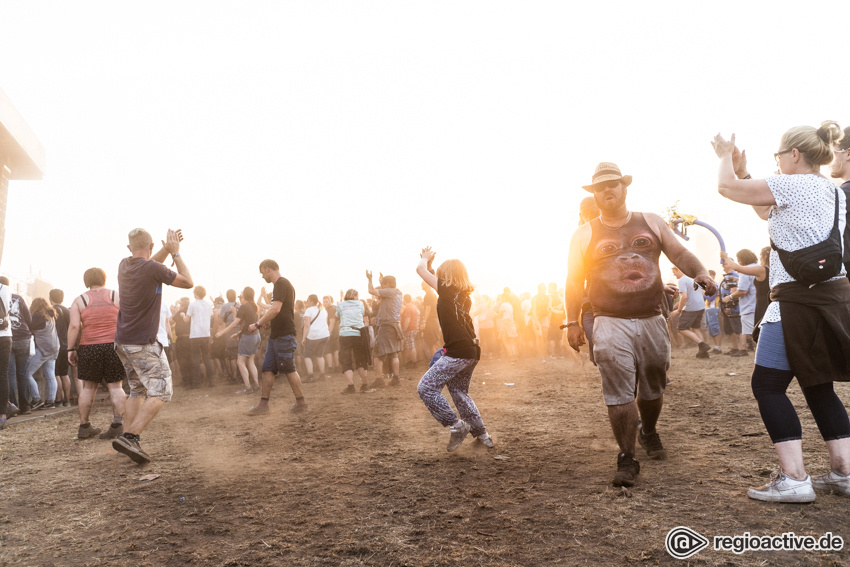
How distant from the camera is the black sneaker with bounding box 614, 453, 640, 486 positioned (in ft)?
11.0

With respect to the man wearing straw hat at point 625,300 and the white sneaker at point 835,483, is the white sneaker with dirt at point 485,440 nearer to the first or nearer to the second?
the man wearing straw hat at point 625,300

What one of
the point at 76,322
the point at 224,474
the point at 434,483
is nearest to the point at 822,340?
the point at 434,483

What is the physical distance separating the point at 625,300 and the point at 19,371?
10.3 metres

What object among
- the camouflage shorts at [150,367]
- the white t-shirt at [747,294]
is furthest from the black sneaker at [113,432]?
the white t-shirt at [747,294]

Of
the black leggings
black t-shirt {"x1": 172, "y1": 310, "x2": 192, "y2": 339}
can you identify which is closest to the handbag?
the black leggings

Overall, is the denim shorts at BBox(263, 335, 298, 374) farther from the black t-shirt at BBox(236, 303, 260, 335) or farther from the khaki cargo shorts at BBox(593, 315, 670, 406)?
the khaki cargo shorts at BBox(593, 315, 670, 406)

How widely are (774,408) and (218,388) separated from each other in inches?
443

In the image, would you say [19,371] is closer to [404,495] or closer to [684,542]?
[404,495]

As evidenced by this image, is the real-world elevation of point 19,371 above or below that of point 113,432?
above

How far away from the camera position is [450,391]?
4797 millimetres

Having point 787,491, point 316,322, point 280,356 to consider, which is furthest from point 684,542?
point 316,322

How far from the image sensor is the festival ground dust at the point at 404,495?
2686 millimetres

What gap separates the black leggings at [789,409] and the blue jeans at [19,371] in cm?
1067

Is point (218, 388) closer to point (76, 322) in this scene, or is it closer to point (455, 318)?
point (76, 322)
